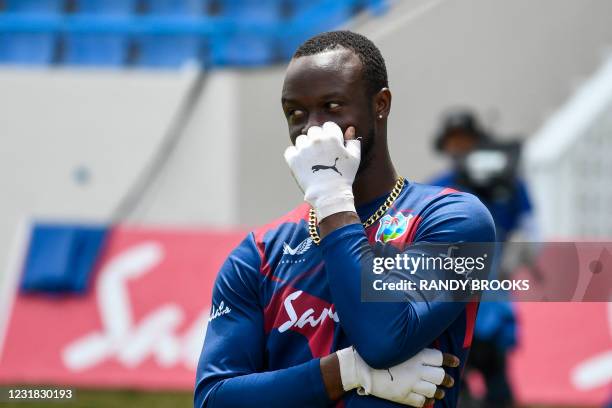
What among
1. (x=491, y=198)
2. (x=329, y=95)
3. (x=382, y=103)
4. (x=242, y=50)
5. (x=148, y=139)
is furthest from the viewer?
(x=242, y=50)

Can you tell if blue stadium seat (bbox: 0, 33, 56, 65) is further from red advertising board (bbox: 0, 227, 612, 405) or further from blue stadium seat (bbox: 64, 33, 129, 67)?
red advertising board (bbox: 0, 227, 612, 405)


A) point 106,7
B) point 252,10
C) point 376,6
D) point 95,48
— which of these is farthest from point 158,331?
point 106,7

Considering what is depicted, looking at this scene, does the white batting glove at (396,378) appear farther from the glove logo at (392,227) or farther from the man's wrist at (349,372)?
the glove logo at (392,227)

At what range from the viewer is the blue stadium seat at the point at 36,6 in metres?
9.92

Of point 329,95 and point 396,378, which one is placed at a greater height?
point 329,95

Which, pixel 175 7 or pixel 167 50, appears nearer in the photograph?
pixel 167 50

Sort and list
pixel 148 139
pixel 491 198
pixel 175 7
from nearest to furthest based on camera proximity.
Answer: pixel 491 198 → pixel 148 139 → pixel 175 7

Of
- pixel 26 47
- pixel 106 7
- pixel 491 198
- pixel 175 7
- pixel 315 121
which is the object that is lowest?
pixel 315 121

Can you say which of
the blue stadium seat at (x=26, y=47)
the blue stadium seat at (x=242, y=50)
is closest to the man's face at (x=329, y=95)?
the blue stadium seat at (x=242, y=50)

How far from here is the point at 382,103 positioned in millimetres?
2398

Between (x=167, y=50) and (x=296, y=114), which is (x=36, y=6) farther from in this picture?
(x=296, y=114)

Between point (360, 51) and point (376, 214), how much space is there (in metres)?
0.33

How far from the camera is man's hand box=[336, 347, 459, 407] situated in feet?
7.22

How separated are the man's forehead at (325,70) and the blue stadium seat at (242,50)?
23.1 feet
